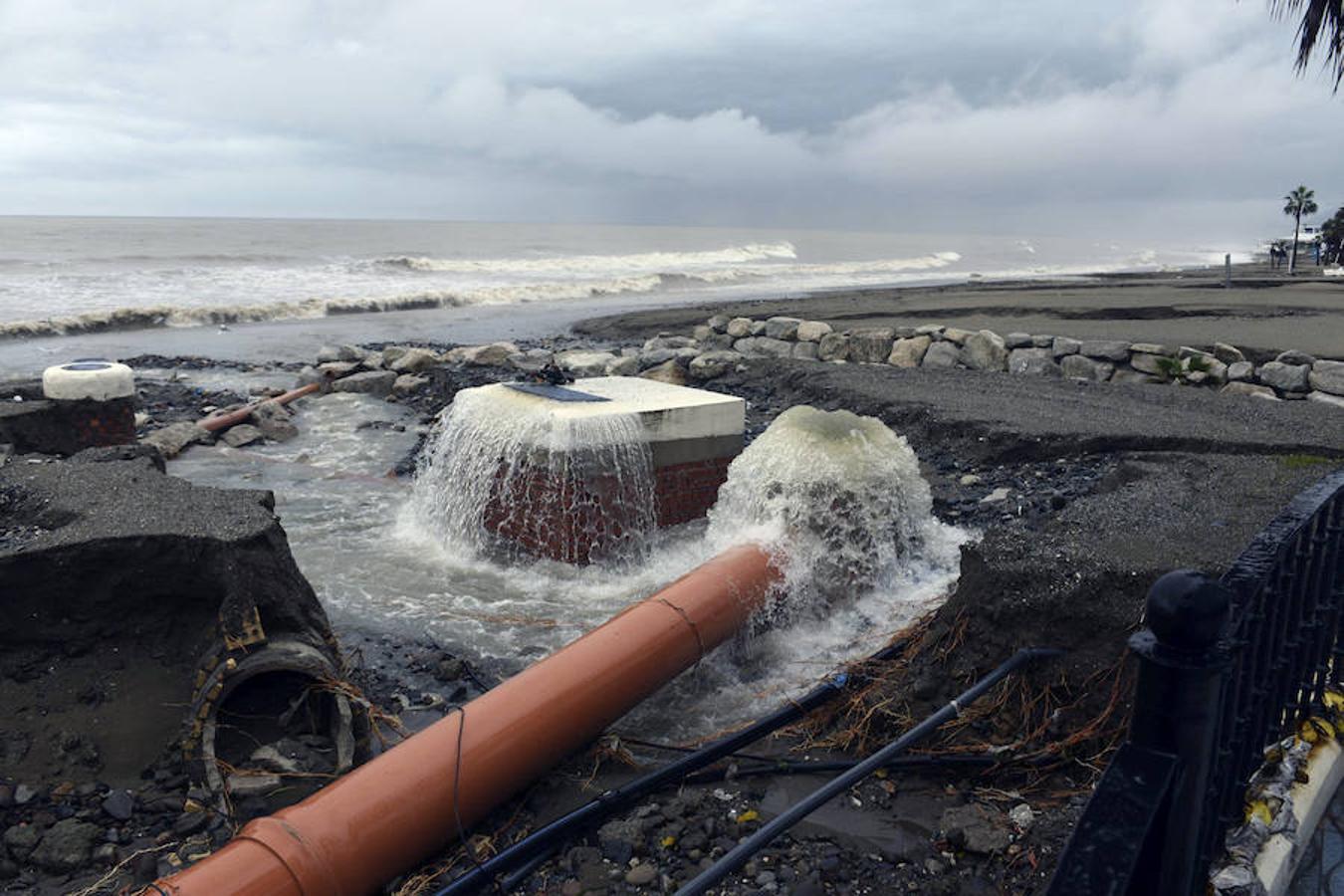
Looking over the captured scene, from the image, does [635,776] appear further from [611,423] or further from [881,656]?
[611,423]

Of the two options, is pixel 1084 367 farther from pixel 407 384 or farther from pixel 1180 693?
pixel 1180 693

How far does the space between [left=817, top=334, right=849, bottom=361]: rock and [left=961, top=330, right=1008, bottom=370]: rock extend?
7.56 feet

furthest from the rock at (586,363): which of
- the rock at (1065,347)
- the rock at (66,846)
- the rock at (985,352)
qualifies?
the rock at (66,846)

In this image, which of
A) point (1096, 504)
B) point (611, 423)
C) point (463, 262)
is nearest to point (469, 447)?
point (611, 423)

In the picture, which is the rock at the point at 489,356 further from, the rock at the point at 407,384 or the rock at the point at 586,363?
the rock at the point at 586,363

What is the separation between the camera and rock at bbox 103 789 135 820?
13.9 ft

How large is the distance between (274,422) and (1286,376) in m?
14.1

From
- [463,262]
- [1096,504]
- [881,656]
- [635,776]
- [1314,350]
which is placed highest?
[463,262]

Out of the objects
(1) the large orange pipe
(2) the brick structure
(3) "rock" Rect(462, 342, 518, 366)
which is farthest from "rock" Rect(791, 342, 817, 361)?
(1) the large orange pipe

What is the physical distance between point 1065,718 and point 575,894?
2368 millimetres

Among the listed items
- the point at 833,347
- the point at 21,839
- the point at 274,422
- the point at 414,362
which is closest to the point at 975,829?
the point at 21,839

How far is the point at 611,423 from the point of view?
25.0 feet

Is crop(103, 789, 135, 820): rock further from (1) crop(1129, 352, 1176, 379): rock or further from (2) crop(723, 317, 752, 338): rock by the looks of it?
(2) crop(723, 317, 752, 338): rock

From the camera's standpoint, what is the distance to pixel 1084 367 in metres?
13.6
